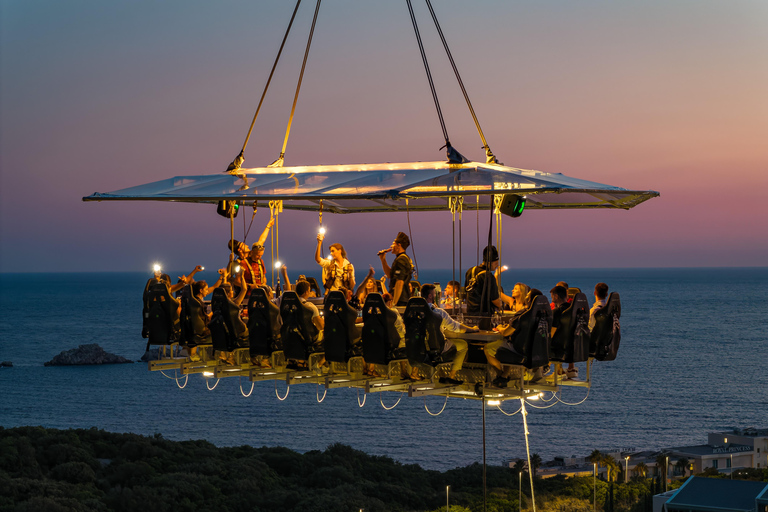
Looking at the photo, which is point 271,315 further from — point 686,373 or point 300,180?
point 686,373

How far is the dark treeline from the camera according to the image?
4334 cm

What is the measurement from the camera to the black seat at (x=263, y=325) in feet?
38.0

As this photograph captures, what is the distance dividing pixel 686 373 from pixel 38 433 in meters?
85.6

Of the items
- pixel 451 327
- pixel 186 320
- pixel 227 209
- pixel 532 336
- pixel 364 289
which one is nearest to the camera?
pixel 532 336

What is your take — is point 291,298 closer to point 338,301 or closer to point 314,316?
point 314,316

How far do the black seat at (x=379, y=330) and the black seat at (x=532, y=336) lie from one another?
4.60ft

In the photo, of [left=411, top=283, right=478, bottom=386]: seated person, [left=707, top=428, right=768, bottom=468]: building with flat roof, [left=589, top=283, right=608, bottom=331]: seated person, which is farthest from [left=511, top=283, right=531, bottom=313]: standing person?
[left=707, top=428, right=768, bottom=468]: building with flat roof

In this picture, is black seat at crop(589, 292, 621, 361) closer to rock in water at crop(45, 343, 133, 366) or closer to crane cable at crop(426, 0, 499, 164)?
crane cable at crop(426, 0, 499, 164)

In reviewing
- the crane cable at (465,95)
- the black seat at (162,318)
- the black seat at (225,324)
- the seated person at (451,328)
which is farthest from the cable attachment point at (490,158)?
the black seat at (162,318)

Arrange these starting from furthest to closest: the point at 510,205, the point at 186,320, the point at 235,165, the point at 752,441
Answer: the point at 752,441 < the point at 235,165 < the point at 186,320 < the point at 510,205

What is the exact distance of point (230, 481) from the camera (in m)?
50.0

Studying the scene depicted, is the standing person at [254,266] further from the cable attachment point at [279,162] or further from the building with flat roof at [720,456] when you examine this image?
the building with flat roof at [720,456]

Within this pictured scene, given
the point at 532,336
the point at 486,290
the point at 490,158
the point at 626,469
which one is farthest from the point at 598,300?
the point at 626,469

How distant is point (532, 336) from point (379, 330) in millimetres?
1811
